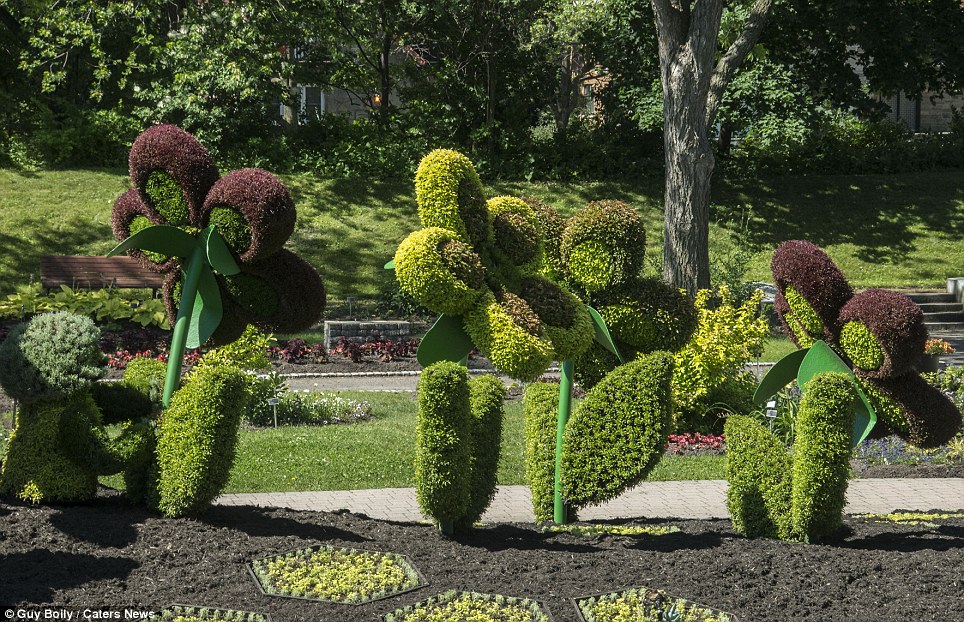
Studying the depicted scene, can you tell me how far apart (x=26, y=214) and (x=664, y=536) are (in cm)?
1766

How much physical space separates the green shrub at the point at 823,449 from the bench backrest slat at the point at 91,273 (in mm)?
12624

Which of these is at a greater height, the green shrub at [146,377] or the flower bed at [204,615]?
the green shrub at [146,377]

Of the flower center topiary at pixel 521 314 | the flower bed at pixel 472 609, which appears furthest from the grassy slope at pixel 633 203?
the flower bed at pixel 472 609

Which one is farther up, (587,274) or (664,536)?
(587,274)

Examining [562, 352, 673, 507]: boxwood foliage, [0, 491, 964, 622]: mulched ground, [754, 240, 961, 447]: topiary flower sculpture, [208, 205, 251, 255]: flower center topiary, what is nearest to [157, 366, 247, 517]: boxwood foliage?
[0, 491, 964, 622]: mulched ground

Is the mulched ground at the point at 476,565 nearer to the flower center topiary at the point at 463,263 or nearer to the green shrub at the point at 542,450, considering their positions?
the green shrub at the point at 542,450

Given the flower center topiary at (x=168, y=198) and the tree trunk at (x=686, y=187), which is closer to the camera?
the flower center topiary at (x=168, y=198)

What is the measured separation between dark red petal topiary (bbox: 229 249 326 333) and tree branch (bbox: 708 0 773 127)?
8782mm

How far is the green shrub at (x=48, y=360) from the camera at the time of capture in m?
6.00

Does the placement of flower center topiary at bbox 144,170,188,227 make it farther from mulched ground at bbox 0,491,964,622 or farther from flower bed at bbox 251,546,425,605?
flower bed at bbox 251,546,425,605

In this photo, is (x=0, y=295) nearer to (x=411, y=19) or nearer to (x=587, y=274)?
(x=411, y=19)

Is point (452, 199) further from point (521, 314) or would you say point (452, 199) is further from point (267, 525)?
point (267, 525)

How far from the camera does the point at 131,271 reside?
16656 millimetres

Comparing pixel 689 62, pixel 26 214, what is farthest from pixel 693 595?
pixel 26 214
